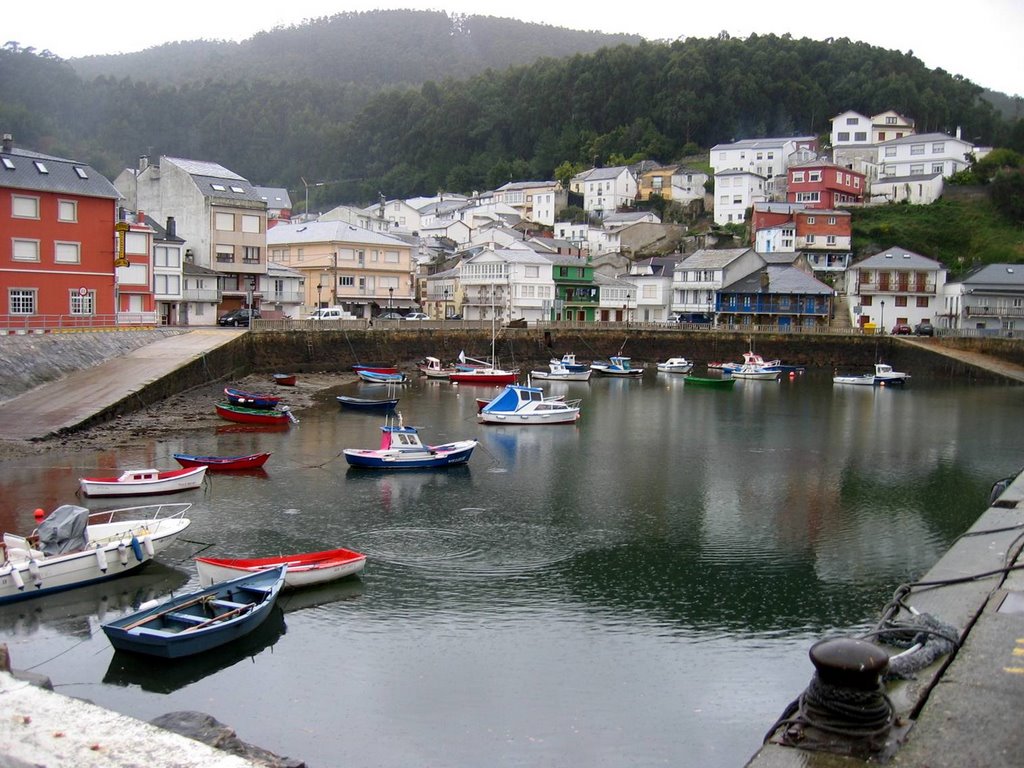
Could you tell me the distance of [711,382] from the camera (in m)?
54.1

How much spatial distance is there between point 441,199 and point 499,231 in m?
34.2

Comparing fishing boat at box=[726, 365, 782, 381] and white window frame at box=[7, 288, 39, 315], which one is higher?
white window frame at box=[7, 288, 39, 315]

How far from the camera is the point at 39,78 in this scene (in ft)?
376

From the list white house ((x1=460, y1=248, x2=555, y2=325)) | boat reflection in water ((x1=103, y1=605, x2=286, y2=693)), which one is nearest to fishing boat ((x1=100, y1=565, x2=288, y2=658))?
boat reflection in water ((x1=103, y1=605, x2=286, y2=693))

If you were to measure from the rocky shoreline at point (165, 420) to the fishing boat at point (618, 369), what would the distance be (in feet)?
61.2

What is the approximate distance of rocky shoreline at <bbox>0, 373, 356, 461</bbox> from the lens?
26.9m

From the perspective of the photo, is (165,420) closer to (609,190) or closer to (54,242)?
(54,242)

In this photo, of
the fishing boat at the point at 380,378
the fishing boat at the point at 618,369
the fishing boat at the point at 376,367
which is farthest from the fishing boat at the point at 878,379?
the fishing boat at the point at 376,367

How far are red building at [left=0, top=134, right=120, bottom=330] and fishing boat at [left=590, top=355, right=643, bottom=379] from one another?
97.0 feet

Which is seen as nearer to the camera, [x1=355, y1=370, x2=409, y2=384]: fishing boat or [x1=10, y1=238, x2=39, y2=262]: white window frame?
[x1=10, y1=238, x2=39, y2=262]: white window frame

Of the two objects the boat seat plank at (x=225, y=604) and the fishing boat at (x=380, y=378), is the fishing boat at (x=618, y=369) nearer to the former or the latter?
the fishing boat at (x=380, y=378)

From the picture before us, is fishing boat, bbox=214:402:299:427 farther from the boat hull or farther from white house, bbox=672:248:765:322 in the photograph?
white house, bbox=672:248:765:322

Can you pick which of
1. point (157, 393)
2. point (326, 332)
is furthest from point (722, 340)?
point (157, 393)

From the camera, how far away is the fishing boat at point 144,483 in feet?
71.0
